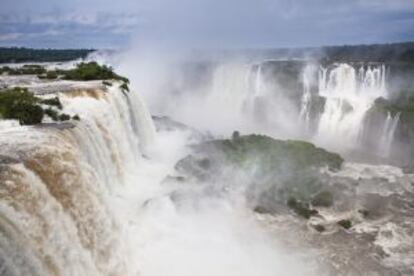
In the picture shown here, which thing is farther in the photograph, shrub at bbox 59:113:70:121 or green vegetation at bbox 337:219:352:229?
green vegetation at bbox 337:219:352:229

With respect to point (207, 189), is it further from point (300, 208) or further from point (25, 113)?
point (25, 113)

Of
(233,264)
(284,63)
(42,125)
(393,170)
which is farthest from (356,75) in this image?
(42,125)

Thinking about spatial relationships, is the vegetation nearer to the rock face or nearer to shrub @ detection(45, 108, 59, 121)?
the rock face

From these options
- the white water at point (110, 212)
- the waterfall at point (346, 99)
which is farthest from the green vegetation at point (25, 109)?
the waterfall at point (346, 99)

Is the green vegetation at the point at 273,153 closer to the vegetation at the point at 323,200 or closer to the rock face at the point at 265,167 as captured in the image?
the rock face at the point at 265,167

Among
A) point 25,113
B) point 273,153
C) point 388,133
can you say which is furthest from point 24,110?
point 388,133

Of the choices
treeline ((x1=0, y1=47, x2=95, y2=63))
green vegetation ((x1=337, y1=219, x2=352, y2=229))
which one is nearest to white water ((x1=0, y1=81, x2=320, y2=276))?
green vegetation ((x1=337, y1=219, x2=352, y2=229))
